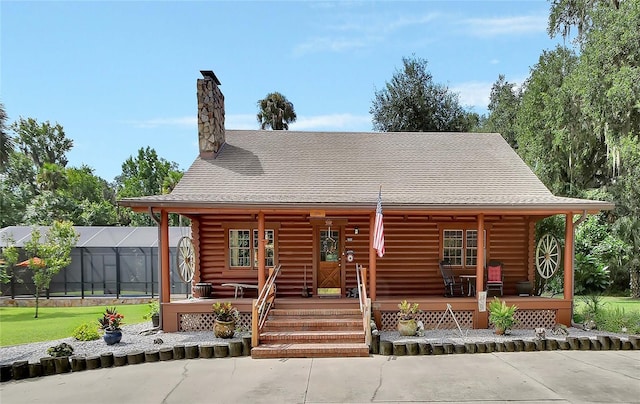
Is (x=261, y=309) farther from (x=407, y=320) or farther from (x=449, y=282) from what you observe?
(x=449, y=282)

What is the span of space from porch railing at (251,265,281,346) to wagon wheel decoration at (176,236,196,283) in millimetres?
2688

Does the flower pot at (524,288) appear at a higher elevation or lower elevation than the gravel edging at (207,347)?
higher

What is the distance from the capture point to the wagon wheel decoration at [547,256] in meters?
10.5

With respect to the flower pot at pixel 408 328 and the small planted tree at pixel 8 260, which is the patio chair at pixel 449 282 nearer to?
the flower pot at pixel 408 328

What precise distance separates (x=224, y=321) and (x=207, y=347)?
1.07 meters

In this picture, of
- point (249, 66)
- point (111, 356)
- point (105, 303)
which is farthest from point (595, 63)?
point (105, 303)

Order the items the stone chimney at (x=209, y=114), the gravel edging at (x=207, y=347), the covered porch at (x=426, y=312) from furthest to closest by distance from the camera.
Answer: the stone chimney at (x=209, y=114), the covered porch at (x=426, y=312), the gravel edging at (x=207, y=347)

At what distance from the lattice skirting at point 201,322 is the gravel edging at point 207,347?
Answer: 1.49 ft

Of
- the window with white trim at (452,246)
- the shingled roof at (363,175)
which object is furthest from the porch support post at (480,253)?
the window with white trim at (452,246)

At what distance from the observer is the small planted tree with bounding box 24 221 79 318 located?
1428 cm

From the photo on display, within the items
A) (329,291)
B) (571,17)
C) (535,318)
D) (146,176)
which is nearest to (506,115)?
(571,17)

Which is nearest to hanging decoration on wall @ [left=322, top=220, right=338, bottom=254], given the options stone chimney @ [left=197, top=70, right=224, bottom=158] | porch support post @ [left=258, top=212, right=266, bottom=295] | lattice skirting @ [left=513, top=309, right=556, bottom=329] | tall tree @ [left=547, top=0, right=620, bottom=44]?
porch support post @ [left=258, top=212, right=266, bottom=295]

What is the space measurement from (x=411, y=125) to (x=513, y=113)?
7.49 meters

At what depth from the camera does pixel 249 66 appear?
13.7 meters
